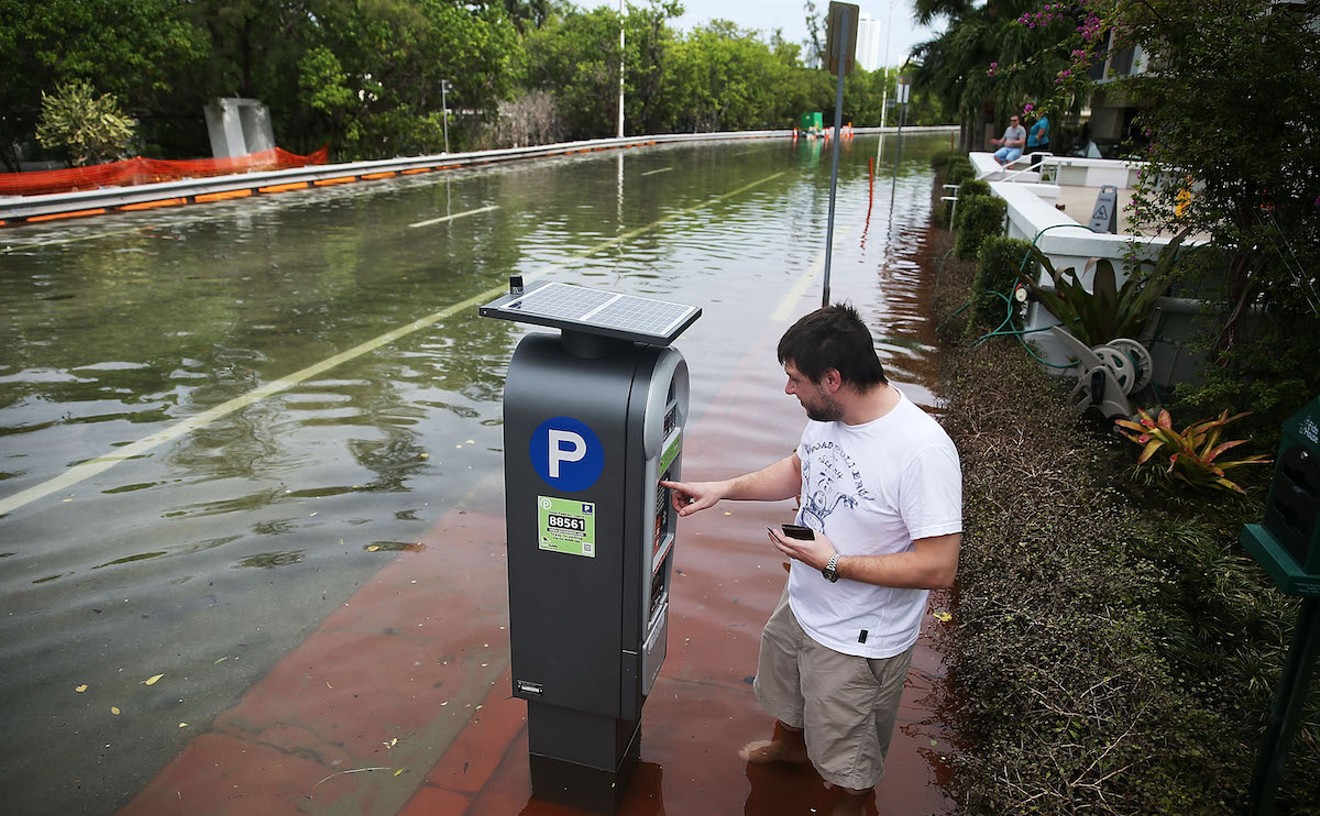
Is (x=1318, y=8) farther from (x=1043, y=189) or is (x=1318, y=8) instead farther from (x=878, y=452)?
(x=1043, y=189)

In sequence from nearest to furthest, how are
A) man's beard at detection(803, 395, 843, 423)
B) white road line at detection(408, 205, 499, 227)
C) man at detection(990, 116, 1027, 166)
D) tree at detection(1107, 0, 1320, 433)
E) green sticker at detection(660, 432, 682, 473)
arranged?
1. man's beard at detection(803, 395, 843, 423)
2. green sticker at detection(660, 432, 682, 473)
3. tree at detection(1107, 0, 1320, 433)
4. white road line at detection(408, 205, 499, 227)
5. man at detection(990, 116, 1027, 166)

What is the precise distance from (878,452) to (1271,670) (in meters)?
1.81

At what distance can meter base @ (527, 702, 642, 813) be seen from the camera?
2.89 metres

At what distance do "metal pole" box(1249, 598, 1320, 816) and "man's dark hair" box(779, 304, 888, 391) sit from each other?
113 cm

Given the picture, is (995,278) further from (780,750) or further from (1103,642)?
(780,750)

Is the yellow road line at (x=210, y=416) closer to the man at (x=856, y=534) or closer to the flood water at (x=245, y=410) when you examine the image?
the flood water at (x=245, y=410)

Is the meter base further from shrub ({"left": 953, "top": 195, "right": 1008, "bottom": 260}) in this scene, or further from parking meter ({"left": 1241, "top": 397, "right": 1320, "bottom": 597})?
shrub ({"left": 953, "top": 195, "right": 1008, "bottom": 260})

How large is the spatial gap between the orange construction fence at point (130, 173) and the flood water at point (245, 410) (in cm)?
275

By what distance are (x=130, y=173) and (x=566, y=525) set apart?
2179 centimetres

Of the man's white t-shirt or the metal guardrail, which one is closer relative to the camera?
the man's white t-shirt

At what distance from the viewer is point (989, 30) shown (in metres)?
29.3

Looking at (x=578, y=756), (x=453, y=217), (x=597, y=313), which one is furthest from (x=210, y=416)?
(x=453, y=217)

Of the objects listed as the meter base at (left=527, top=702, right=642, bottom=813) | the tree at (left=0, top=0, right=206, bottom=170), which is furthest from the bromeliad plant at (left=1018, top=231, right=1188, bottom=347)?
the tree at (left=0, top=0, right=206, bottom=170)

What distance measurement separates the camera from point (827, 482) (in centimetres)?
267
